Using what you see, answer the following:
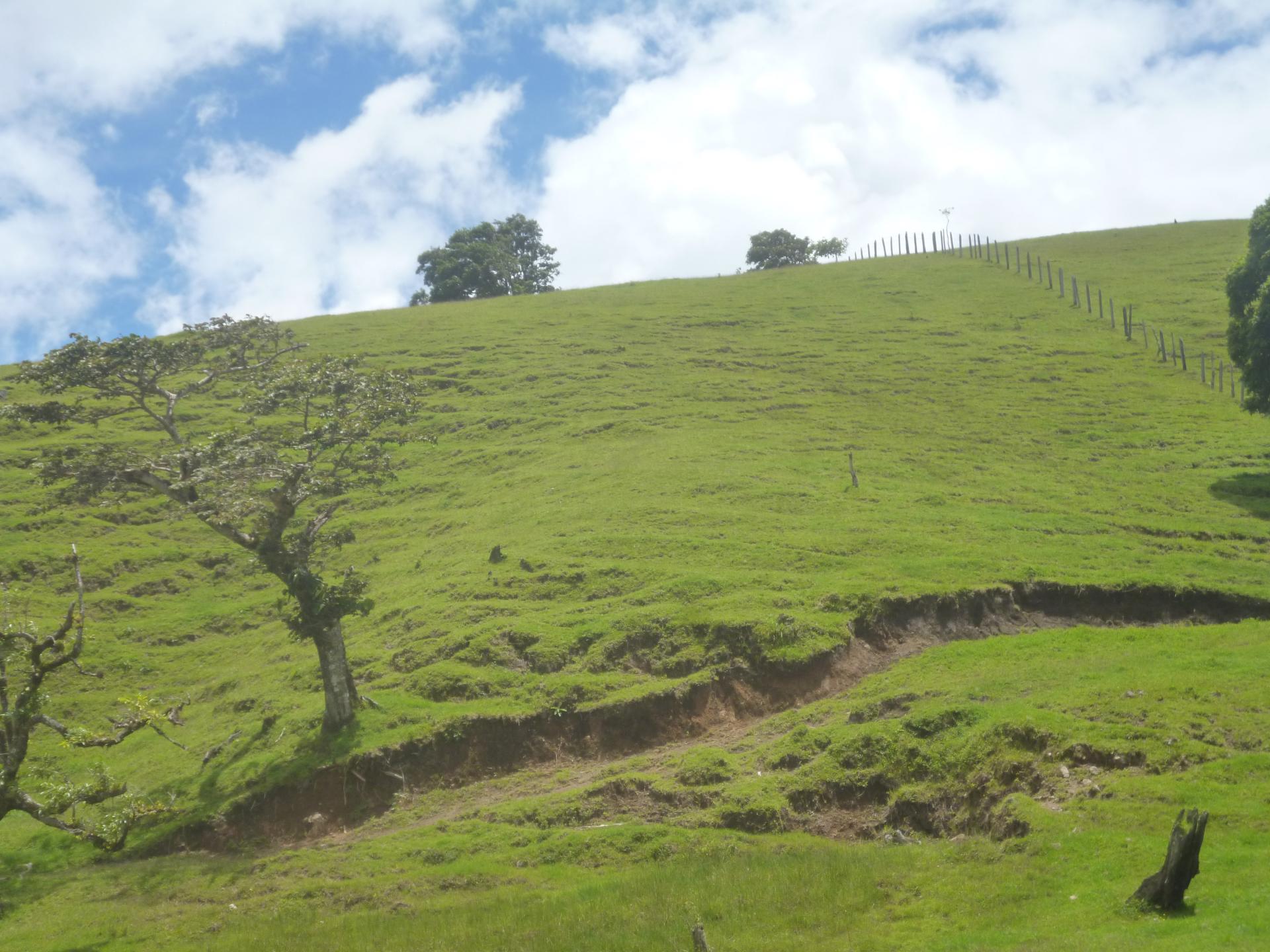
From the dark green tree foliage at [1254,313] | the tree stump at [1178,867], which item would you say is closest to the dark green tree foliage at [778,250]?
the dark green tree foliage at [1254,313]

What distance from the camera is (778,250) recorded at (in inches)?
4454

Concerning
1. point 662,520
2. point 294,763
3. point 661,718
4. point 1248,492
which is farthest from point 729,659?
point 1248,492

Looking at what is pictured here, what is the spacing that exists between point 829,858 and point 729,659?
933cm

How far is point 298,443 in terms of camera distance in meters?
28.5

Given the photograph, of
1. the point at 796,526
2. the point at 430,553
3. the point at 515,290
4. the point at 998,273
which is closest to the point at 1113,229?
the point at 998,273

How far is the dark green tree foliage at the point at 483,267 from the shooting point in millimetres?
103000

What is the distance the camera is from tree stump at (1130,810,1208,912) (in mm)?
12797

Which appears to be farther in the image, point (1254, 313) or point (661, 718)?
point (1254, 313)

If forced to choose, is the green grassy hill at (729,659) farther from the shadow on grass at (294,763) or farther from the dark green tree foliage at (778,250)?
the dark green tree foliage at (778,250)

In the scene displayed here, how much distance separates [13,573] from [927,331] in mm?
54518

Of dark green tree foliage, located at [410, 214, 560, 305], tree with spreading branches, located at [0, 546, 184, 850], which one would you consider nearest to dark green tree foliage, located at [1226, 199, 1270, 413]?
tree with spreading branches, located at [0, 546, 184, 850]

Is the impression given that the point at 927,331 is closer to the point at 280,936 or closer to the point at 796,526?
the point at 796,526

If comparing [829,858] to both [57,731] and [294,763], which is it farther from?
[57,731]

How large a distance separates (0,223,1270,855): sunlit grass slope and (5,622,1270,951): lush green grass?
3697 mm
